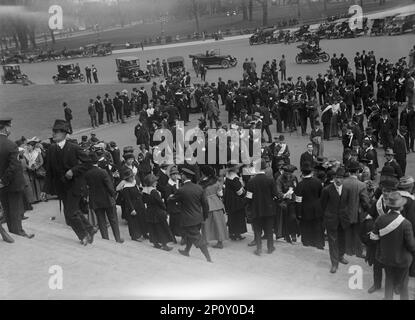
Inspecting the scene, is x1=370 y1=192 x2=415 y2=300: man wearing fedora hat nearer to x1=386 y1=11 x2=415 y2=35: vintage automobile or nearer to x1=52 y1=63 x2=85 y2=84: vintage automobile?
x1=52 y1=63 x2=85 y2=84: vintage automobile

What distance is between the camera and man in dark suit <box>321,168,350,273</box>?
7273 millimetres

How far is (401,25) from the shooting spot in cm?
3578

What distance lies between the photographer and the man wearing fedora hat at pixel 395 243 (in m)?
5.62

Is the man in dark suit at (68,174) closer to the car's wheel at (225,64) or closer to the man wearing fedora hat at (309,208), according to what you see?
the man wearing fedora hat at (309,208)

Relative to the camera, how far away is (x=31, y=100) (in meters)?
29.8

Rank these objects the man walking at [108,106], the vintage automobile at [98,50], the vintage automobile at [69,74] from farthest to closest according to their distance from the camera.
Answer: the vintage automobile at [98,50] < the vintage automobile at [69,74] < the man walking at [108,106]

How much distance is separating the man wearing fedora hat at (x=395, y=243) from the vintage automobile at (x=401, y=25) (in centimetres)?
3307

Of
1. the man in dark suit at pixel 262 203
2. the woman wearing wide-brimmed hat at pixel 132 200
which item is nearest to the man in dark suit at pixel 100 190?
the woman wearing wide-brimmed hat at pixel 132 200

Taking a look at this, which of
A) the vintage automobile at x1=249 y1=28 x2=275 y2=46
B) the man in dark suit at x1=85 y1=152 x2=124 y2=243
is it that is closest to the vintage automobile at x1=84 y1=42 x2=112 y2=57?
the vintage automobile at x1=249 y1=28 x2=275 y2=46

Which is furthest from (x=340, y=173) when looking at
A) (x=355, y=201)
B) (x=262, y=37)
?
(x=262, y=37)

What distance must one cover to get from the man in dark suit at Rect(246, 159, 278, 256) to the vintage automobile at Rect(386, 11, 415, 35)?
3136 cm

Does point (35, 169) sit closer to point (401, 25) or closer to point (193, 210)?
point (193, 210)
